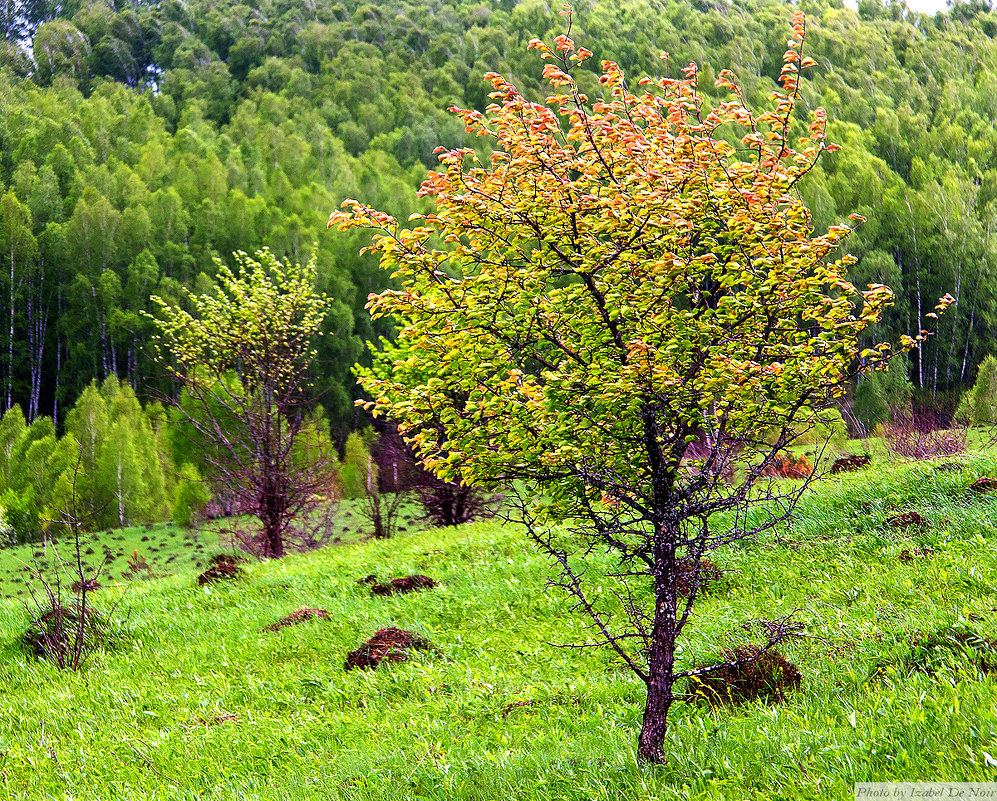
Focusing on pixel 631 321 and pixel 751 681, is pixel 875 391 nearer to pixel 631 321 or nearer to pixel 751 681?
pixel 751 681

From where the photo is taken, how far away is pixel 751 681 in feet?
22.2

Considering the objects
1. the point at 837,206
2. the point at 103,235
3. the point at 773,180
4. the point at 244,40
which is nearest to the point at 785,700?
the point at 773,180

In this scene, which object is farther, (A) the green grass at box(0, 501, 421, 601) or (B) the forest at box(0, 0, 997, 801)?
(A) the green grass at box(0, 501, 421, 601)

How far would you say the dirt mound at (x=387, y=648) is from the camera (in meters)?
10.1

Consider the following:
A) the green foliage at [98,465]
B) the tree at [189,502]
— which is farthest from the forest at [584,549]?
the green foliage at [98,465]

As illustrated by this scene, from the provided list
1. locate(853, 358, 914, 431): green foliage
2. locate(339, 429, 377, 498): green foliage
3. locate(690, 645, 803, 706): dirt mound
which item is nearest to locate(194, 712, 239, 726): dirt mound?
locate(690, 645, 803, 706): dirt mound

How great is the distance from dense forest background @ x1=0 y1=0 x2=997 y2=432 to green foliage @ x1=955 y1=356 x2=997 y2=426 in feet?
35.4

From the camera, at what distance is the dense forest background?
6700cm

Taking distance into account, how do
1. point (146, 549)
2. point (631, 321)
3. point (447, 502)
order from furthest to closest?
point (146, 549) < point (447, 502) < point (631, 321)

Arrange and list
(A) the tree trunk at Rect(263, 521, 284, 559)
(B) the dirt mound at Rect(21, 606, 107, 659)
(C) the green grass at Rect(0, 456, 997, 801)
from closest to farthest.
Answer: (C) the green grass at Rect(0, 456, 997, 801), (B) the dirt mound at Rect(21, 606, 107, 659), (A) the tree trunk at Rect(263, 521, 284, 559)

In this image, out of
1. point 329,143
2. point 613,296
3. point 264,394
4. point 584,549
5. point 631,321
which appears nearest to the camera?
point 613,296

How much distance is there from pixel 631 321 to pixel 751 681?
3.63m

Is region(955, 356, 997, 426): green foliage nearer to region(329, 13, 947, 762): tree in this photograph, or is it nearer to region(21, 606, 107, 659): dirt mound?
region(329, 13, 947, 762): tree

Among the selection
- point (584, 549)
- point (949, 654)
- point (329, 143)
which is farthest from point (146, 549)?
point (329, 143)
